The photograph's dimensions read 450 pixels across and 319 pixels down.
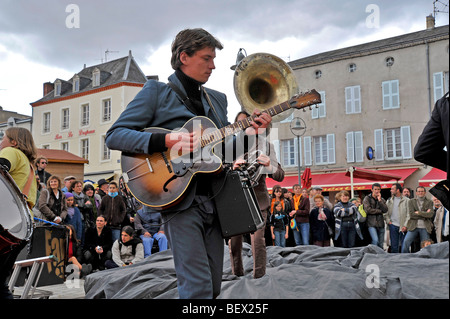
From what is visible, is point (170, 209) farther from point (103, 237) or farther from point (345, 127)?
point (345, 127)

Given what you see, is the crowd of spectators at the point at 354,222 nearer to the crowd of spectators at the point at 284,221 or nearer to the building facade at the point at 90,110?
the crowd of spectators at the point at 284,221

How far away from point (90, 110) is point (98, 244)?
2987 centimetres

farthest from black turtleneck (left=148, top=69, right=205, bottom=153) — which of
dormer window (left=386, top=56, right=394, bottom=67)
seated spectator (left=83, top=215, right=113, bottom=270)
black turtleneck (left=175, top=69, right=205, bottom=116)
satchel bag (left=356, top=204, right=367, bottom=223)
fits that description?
dormer window (left=386, top=56, right=394, bottom=67)

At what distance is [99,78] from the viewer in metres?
38.0

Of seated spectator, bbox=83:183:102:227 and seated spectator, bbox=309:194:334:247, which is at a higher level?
seated spectator, bbox=83:183:102:227

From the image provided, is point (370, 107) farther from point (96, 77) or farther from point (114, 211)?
point (114, 211)

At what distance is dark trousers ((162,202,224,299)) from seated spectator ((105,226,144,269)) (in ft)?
20.4

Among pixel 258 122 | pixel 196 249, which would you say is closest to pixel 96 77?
pixel 258 122

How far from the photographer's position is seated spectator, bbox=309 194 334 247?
11.4 meters

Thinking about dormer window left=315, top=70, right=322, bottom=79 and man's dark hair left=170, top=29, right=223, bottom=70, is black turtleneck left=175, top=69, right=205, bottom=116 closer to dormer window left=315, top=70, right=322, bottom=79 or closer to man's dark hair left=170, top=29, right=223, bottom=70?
man's dark hair left=170, top=29, right=223, bottom=70

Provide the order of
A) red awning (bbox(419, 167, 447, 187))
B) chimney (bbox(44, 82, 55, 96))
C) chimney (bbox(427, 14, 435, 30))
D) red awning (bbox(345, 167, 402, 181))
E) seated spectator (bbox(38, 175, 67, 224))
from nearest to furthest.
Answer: seated spectator (bbox(38, 175, 67, 224)) → red awning (bbox(345, 167, 402, 181)) → red awning (bbox(419, 167, 447, 187)) → chimney (bbox(427, 14, 435, 30)) → chimney (bbox(44, 82, 55, 96))

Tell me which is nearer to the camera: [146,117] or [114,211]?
[146,117]

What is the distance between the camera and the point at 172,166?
9.26ft

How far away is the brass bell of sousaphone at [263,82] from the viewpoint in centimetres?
515
